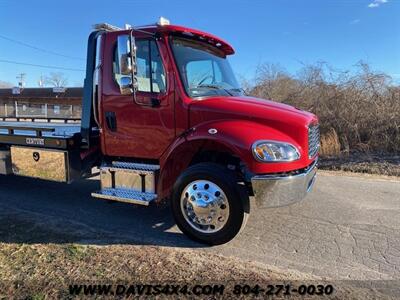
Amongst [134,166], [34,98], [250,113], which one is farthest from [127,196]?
[34,98]

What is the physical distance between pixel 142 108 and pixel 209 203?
5.08 feet

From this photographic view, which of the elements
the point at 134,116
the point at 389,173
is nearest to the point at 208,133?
the point at 134,116

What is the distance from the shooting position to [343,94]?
12922mm

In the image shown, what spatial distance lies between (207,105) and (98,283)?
2.31m

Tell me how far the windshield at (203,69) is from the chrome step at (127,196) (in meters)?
1.39

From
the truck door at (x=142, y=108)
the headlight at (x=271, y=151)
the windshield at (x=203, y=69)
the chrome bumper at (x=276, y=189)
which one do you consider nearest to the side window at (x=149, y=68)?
the truck door at (x=142, y=108)

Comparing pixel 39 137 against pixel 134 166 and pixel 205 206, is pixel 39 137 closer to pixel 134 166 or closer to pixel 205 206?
pixel 134 166

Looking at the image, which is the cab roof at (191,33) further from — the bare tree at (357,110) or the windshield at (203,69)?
the bare tree at (357,110)

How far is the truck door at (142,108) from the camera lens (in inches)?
189

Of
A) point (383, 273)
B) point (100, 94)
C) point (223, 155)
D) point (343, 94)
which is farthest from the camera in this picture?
point (343, 94)

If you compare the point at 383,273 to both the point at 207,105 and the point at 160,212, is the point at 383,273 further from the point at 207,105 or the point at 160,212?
the point at 160,212

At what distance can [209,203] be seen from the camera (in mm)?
4355

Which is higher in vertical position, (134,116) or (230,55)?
(230,55)

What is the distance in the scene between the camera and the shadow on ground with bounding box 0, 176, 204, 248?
460 cm
